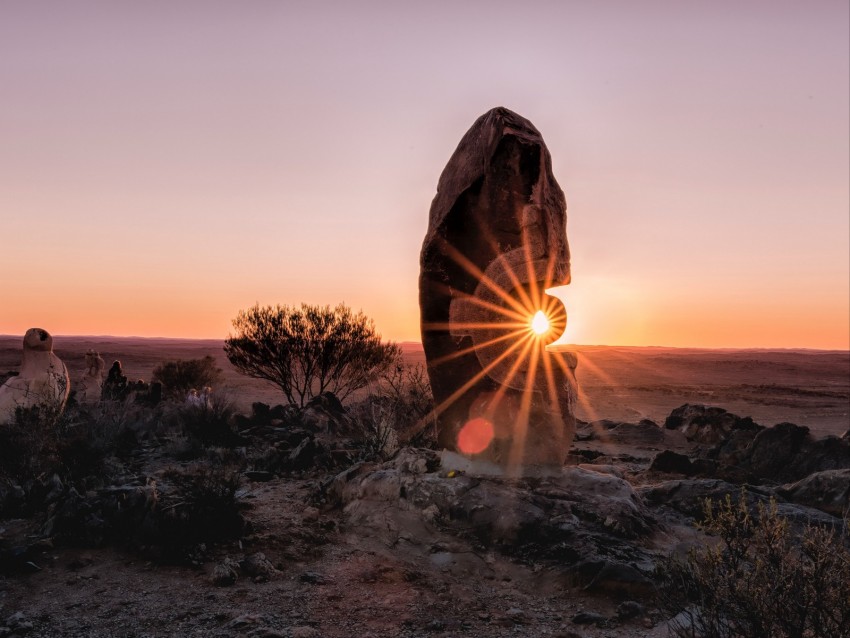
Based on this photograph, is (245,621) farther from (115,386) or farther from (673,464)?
(115,386)

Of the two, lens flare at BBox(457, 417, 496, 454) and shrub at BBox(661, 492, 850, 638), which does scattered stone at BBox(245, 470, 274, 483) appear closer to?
lens flare at BBox(457, 417, 496, 454)

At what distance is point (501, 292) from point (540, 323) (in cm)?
57

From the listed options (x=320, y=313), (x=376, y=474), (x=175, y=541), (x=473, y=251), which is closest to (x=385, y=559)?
(x=376, y=474)

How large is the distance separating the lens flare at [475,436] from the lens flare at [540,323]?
1161 millimetres

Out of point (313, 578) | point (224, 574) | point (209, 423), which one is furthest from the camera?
point (209, 423)

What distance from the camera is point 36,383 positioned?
36.0 ft

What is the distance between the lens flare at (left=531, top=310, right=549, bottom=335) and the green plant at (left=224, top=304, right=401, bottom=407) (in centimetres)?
1021

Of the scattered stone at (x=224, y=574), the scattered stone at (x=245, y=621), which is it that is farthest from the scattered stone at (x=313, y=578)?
the scattered stone at (x=245, y=621)

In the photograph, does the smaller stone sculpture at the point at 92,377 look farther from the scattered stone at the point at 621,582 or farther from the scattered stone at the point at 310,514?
the scattered stone at the point at 621,582

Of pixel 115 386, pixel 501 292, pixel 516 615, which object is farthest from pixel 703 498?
pixel 115 386

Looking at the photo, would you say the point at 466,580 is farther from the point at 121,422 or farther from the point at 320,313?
the point at 320,313

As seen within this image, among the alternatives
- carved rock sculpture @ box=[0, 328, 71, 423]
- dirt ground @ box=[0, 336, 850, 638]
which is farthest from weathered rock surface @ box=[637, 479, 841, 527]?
carved rock sculpture @ box=[0, 328, 71, 423]

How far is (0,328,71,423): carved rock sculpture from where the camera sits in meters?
10.6

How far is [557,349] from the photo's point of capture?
7730 millimetres
